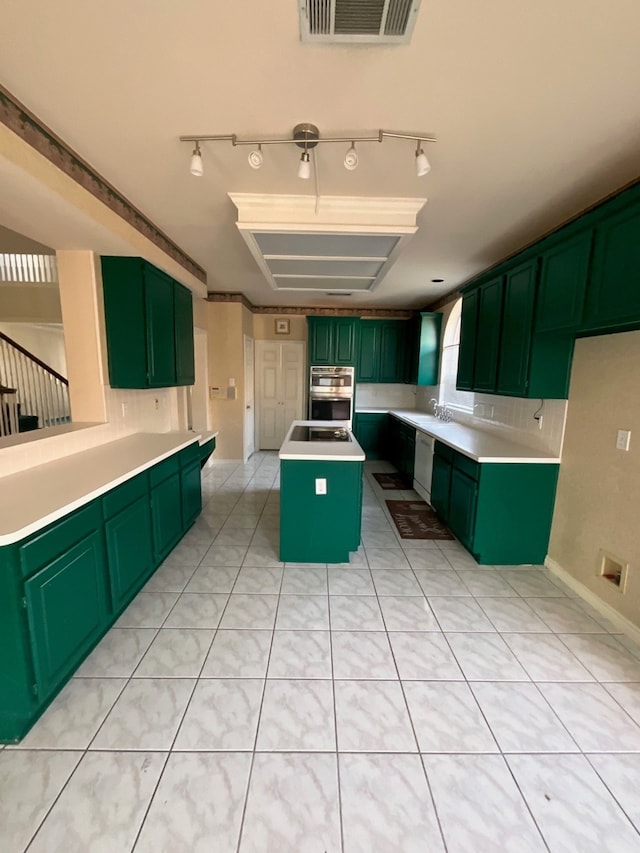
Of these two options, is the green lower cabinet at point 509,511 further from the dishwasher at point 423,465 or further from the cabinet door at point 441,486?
the dishwasher at point 423,465

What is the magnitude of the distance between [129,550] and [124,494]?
0.36m

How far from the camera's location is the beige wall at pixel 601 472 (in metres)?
2.07

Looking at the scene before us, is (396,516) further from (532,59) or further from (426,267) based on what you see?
(532,59)

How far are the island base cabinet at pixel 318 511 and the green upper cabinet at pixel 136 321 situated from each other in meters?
1.41

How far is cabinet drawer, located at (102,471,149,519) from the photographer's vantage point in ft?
6.23

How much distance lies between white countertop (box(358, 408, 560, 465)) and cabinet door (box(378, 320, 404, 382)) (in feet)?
5.11

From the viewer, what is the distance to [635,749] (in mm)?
1438

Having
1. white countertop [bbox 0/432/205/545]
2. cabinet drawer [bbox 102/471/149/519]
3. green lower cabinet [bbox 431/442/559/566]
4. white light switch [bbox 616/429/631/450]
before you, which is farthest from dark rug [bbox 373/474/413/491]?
cabinet drawer [bbox 102/471/149/519]

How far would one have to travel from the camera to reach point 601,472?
229cm

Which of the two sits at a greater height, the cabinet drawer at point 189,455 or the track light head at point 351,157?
the track light head at point 351,157

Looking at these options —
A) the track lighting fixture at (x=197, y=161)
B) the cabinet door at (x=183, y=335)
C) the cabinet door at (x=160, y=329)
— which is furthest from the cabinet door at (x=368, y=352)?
the track lighting fixture at (x=197, y=161)

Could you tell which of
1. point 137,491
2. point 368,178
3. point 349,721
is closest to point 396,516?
point 349,721

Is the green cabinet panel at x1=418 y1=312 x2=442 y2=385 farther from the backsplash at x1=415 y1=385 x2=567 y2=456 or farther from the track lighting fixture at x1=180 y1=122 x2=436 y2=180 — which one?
the track lighting fixture at x1=180 y1=122 x2=436 y2=180

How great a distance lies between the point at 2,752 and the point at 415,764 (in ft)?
5.36
